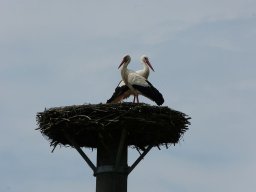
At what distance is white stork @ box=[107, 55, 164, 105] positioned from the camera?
56.2ft

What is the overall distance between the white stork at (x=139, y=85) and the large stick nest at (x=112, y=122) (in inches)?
66.9

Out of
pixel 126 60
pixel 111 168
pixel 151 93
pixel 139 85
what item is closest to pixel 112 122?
pixel 111 168

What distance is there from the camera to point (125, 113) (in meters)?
14.7

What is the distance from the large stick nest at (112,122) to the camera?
14.8 meters

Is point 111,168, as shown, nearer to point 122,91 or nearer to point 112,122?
point 112,122

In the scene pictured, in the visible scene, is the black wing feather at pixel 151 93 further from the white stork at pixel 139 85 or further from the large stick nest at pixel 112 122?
the large stick nest at pixel 112 122

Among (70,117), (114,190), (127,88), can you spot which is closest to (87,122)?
(70,117)

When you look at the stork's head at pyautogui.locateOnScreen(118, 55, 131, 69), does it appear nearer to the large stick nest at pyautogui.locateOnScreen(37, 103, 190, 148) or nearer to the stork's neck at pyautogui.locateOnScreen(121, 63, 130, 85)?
the stork's neck at pyautogui.locateOnScreen(121, 63, 130, 85)

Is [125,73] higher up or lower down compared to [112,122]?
higher up

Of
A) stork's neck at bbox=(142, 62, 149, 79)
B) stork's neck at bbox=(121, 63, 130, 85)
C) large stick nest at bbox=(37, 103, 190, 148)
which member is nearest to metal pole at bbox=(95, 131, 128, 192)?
large stick nest at bbox=(37, 103, 190, 148)

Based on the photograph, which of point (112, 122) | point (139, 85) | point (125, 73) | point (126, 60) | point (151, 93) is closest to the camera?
point (112, 122)

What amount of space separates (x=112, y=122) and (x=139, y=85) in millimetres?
2918

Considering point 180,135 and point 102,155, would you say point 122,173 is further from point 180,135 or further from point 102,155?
point 180,135

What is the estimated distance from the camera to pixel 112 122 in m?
14.6
